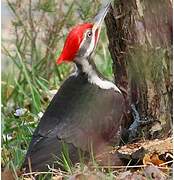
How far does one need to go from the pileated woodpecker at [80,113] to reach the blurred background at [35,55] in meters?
0.89

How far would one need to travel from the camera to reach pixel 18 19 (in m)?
7.41

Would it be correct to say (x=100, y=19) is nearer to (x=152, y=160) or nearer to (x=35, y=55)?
(x=152, y=160)

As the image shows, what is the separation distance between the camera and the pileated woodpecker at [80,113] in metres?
5.42

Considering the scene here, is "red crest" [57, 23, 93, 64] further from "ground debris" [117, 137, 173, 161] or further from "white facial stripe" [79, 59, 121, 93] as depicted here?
"ground debris" [117, 137, 173, 161]

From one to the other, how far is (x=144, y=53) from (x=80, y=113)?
20.4 inches

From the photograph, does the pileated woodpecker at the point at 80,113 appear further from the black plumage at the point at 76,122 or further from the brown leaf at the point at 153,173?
the brown leaf at the point at 153,173

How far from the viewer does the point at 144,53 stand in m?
5.68

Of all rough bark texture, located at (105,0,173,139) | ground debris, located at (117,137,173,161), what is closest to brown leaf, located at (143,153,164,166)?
ground debris, located at (117,137,173,161)

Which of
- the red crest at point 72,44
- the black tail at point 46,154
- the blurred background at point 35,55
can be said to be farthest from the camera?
the blurred background at point 35,55

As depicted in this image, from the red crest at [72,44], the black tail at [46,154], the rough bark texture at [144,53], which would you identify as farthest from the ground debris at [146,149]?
the red crest at [72,44]

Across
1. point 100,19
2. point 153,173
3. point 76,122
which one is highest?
point 100,19

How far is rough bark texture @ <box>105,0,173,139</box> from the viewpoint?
18.6 ft

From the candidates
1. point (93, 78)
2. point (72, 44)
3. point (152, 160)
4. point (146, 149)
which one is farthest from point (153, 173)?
A: point (72, 44)

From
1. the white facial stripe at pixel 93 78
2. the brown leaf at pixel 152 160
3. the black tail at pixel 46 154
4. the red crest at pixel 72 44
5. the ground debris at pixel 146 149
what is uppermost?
the red crest at pixel 72 44
